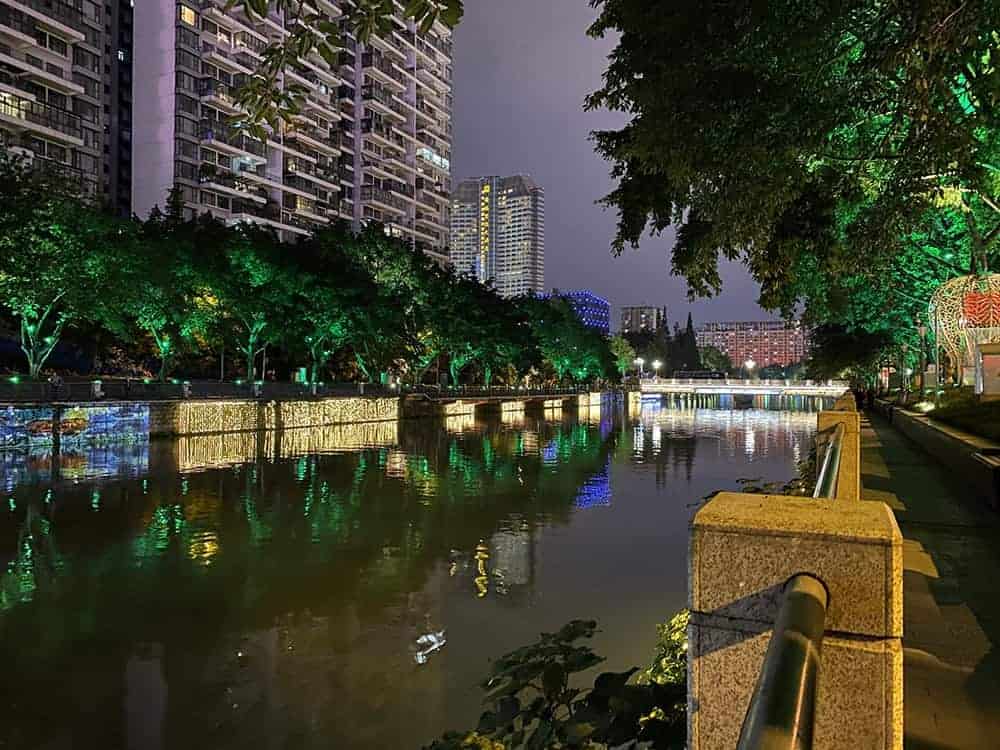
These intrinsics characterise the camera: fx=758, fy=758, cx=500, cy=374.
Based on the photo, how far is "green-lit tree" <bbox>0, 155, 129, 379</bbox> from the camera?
83.5 ft

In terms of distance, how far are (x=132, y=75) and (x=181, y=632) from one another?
70785mm

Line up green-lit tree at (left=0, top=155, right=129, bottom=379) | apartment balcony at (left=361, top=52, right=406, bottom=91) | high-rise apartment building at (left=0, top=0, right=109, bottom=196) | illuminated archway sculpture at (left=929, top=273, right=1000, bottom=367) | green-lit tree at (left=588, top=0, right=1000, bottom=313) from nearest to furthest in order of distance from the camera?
1. green-lit tree at (left=588, top=0, right=1000, bottom=313)
2. illuminated archway sculpture at (left=929, top=273, right=1000, bottom=367)
3. green-lit tree at (left=0, top=155, right=129, bottom=379)
4. high-rise apartment building at (left=0, top=0, right=109, bottom=196)
5. apartment balcony at (left=361, top=52, right=406, bottom=91)

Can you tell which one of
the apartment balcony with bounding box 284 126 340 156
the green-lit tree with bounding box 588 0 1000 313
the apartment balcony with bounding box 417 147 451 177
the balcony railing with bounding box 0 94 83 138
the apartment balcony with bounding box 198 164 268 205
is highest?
the apartment balcony with bounding box 417 147 451 177

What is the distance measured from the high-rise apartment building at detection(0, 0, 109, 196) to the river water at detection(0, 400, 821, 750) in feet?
131

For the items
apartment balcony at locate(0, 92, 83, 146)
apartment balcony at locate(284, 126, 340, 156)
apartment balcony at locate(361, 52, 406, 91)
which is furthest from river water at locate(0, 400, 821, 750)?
apartment balcony at locate(361, 52, 406, 91)

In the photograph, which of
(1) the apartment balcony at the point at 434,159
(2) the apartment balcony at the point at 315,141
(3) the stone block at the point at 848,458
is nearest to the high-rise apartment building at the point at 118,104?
(2) the apartment balcony at the point at 315,141

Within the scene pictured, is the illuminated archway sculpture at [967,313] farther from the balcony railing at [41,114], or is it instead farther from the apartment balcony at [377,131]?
the apartment balcony at [377,131]

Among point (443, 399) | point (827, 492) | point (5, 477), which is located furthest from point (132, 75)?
point (827, 492)

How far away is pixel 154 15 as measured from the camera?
64750 millimetres

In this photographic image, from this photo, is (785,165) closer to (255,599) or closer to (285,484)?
(255,599)

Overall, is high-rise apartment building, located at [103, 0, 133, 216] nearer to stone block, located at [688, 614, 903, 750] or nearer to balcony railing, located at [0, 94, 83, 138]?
balcony railing, located at [0, 94, 83, 138]

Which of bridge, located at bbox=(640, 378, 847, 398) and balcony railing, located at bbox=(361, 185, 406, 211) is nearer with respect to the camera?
balcony railing, located at bbox=(361, 185, 406, 211)

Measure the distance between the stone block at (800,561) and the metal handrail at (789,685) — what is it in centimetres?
19

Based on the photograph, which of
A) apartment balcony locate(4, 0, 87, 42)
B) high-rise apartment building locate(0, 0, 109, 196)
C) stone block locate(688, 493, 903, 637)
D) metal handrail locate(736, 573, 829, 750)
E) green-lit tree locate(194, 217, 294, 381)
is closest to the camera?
metal handrail locate(736, 573, 829, 750)
